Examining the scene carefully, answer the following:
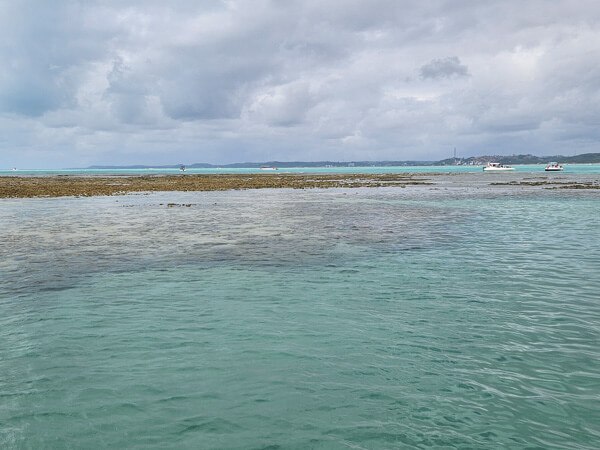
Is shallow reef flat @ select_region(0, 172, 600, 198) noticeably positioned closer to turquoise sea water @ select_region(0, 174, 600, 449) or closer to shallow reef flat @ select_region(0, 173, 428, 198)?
shallow reef flat @ select_region(0, 173, 428, 198)

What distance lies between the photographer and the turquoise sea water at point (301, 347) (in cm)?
754

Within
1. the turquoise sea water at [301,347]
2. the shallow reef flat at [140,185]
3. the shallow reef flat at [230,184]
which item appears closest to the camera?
the turquoise sea water at [301,347]

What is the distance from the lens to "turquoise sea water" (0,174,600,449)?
7.54 metres

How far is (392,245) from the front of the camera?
79.7 feet

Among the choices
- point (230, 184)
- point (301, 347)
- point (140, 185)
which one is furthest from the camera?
point (230, 184)

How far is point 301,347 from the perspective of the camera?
1070 cm

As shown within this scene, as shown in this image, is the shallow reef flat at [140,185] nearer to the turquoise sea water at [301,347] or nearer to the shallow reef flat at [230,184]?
the shallow reef flat at [230,184]

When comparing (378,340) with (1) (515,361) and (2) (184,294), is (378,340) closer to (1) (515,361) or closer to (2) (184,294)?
(1) (515,361)

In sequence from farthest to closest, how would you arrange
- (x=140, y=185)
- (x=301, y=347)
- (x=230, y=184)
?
(x=230, y=184) < (x=140, y=185) < (x=301, y=347)

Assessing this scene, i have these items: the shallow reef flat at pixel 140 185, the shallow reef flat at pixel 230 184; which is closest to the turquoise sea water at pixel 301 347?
the shallow reef flat at pixel 140 185

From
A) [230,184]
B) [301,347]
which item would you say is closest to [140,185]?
[230,184]

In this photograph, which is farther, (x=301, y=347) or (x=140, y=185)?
(x=140, y=185)

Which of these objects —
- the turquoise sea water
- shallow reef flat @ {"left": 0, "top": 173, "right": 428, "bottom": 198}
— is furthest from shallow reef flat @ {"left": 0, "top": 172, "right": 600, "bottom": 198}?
the turquoise sea water

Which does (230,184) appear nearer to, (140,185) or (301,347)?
(140,185)
